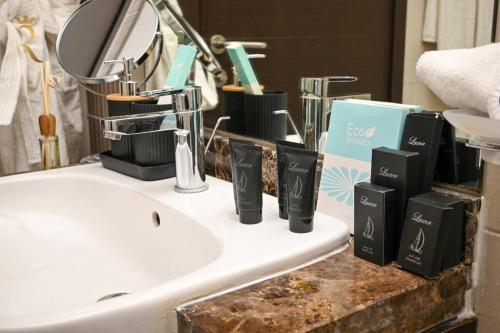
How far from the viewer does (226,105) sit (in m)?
1.13

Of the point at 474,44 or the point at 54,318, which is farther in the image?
the point at 474,44

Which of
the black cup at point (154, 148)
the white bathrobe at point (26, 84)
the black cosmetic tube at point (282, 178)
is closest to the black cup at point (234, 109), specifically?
the black cup at point (154, 148)

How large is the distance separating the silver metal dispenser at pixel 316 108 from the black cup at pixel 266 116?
0.24 ft

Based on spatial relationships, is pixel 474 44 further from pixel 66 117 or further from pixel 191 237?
pixel 66 117

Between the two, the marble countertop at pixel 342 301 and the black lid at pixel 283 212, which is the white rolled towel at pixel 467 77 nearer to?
the marble countertop at pixel 342 301

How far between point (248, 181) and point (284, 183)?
5cm

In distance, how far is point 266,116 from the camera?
1041 mm

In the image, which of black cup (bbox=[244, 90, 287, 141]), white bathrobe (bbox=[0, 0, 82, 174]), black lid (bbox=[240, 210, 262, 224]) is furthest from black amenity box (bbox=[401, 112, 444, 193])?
white bathrobe (bbox=[0, 0, 82, 174])

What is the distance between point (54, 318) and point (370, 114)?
472 millimetres

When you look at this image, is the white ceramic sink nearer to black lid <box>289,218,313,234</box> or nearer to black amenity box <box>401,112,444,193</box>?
black lid <box>289,218,313,234</box>

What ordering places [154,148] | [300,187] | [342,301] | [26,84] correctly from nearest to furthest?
[342,301]
[300,187]
[154,148]
[26,84]

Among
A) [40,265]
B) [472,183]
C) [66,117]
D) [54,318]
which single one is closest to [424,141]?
[472,183]

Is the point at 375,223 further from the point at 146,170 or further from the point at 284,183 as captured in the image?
the point at 146,170

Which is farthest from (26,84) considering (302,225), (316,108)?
(302,225)
